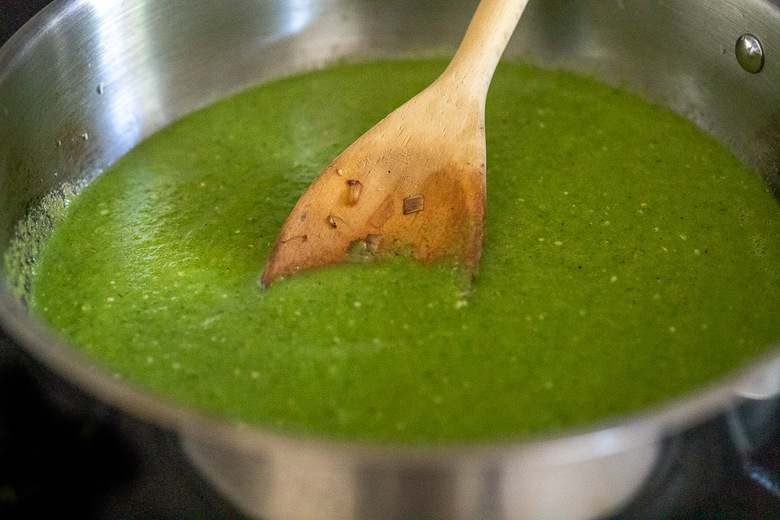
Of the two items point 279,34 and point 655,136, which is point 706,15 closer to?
point 655,136

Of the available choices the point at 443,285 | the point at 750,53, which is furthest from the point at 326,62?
the point at 750,53

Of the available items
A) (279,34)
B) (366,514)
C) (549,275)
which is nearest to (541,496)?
(366,514)

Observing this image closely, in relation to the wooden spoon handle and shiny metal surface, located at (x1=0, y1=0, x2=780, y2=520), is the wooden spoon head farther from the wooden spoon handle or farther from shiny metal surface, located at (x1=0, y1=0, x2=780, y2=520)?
shiny metal surface, located at (x1=0, y1=0, x2=780, y2=520)

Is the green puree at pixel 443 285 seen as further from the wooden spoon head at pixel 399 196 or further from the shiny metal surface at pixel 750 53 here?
the shiny metal surface at pixel 750 53

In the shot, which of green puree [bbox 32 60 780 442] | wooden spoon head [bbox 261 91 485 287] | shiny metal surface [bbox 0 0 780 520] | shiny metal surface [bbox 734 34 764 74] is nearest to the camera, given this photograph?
shiny metal surface [bbox 0 0 780 520]

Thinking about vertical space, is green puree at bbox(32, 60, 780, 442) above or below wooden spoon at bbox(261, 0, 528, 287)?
below

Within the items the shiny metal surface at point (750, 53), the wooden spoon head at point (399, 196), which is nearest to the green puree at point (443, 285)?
the wooden spoon head at point (399, 196)

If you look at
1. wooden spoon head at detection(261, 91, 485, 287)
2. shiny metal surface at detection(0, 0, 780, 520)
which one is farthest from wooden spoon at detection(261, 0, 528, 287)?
shiny metal surface at detection(0, 0, 780, 520)
